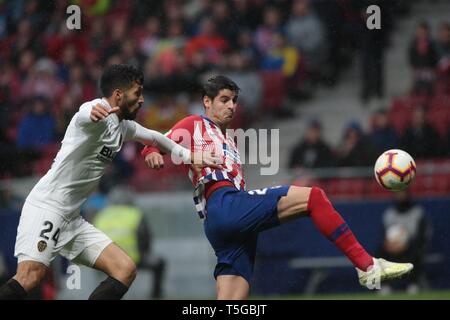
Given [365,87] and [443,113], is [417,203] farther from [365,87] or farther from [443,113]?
[365,87]

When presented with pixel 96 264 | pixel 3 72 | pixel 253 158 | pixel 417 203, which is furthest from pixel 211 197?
pixel 3 72

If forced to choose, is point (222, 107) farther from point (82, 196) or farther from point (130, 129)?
point (82, 196)

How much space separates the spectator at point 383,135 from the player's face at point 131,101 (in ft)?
20.2

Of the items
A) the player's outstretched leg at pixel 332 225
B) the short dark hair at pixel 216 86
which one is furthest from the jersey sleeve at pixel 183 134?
the player's outstretched leg at pixel 332 225

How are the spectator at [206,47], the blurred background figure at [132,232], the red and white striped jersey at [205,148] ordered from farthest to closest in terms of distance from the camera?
the spectator at [206,47] < the blurred background figure at [132,232] < the red and white striped jersey at [205,148]

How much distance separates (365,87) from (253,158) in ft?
7.45

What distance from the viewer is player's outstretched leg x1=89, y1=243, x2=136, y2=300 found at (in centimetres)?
779

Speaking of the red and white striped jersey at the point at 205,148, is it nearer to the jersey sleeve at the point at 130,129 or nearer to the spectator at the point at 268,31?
the jersey sleeve at the point at 130,129

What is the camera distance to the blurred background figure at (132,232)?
41.8 feet

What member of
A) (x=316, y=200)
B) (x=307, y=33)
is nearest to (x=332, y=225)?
(x=316, y=200)

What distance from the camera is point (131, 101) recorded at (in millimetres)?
7648

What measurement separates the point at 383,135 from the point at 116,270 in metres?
6.32

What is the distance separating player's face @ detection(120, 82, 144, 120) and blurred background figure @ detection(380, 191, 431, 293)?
5487 mm

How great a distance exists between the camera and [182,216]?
43.7ft
